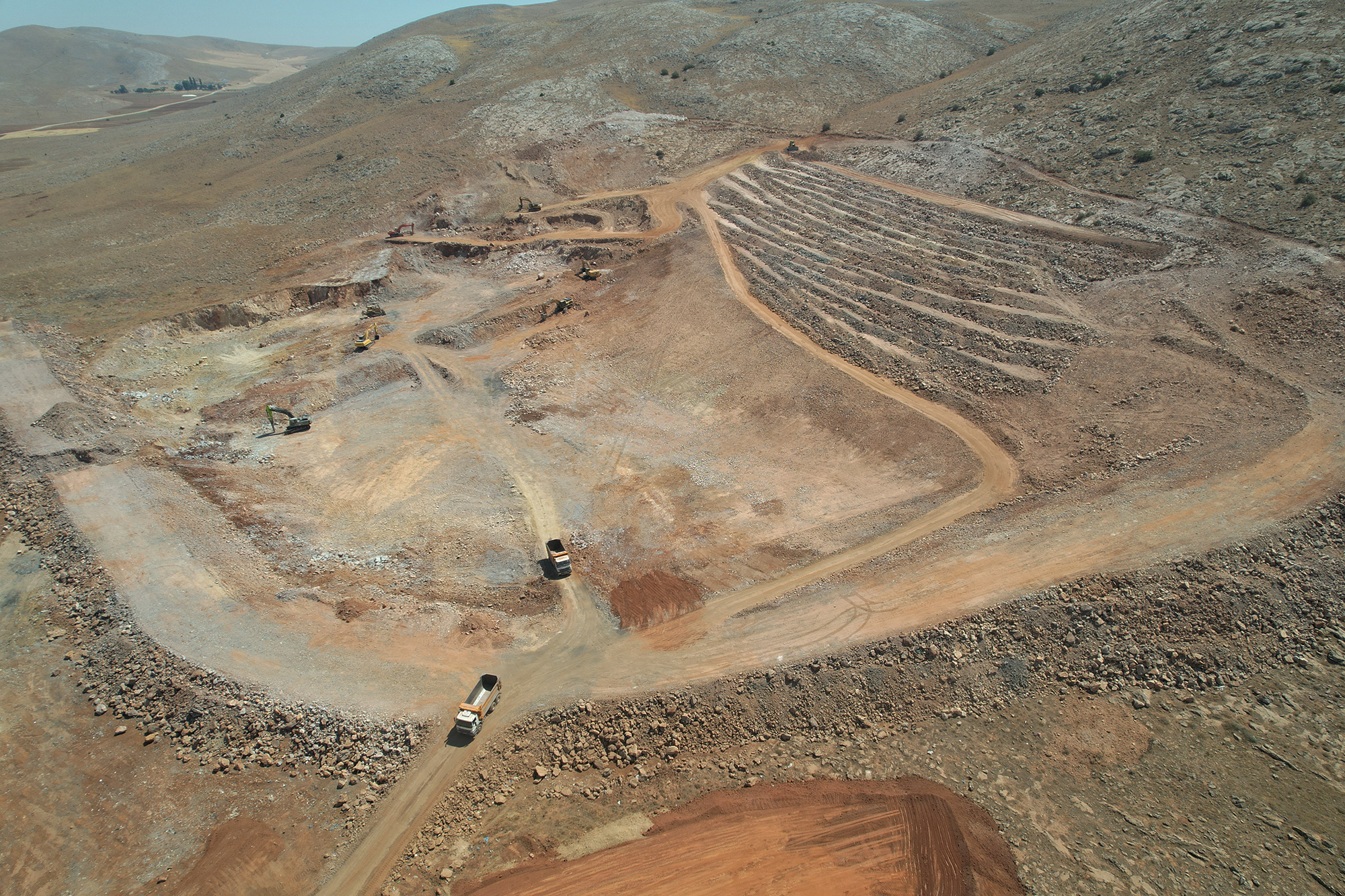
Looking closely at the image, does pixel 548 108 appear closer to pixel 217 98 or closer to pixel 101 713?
pixel 101 713

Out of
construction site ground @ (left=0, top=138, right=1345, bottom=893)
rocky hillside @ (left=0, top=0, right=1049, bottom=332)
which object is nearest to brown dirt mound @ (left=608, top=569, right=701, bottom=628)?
construction site ground @ (left=0, top=138, right=1345, bottom=893)

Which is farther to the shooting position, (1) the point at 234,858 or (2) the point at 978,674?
(2) the point at 978,674

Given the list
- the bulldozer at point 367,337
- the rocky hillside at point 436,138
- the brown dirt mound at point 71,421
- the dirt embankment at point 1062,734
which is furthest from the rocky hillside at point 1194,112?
the brown dirt mound at point 71,421

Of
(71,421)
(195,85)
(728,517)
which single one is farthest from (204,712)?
(195,85)

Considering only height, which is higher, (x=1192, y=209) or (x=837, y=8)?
(x=837, y=8)

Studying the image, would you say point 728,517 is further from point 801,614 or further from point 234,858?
point 234,858

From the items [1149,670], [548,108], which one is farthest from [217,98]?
[1149,670]

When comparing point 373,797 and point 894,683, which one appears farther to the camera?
point 894,683

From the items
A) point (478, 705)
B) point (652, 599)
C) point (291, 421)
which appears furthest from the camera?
point (291, 421)
